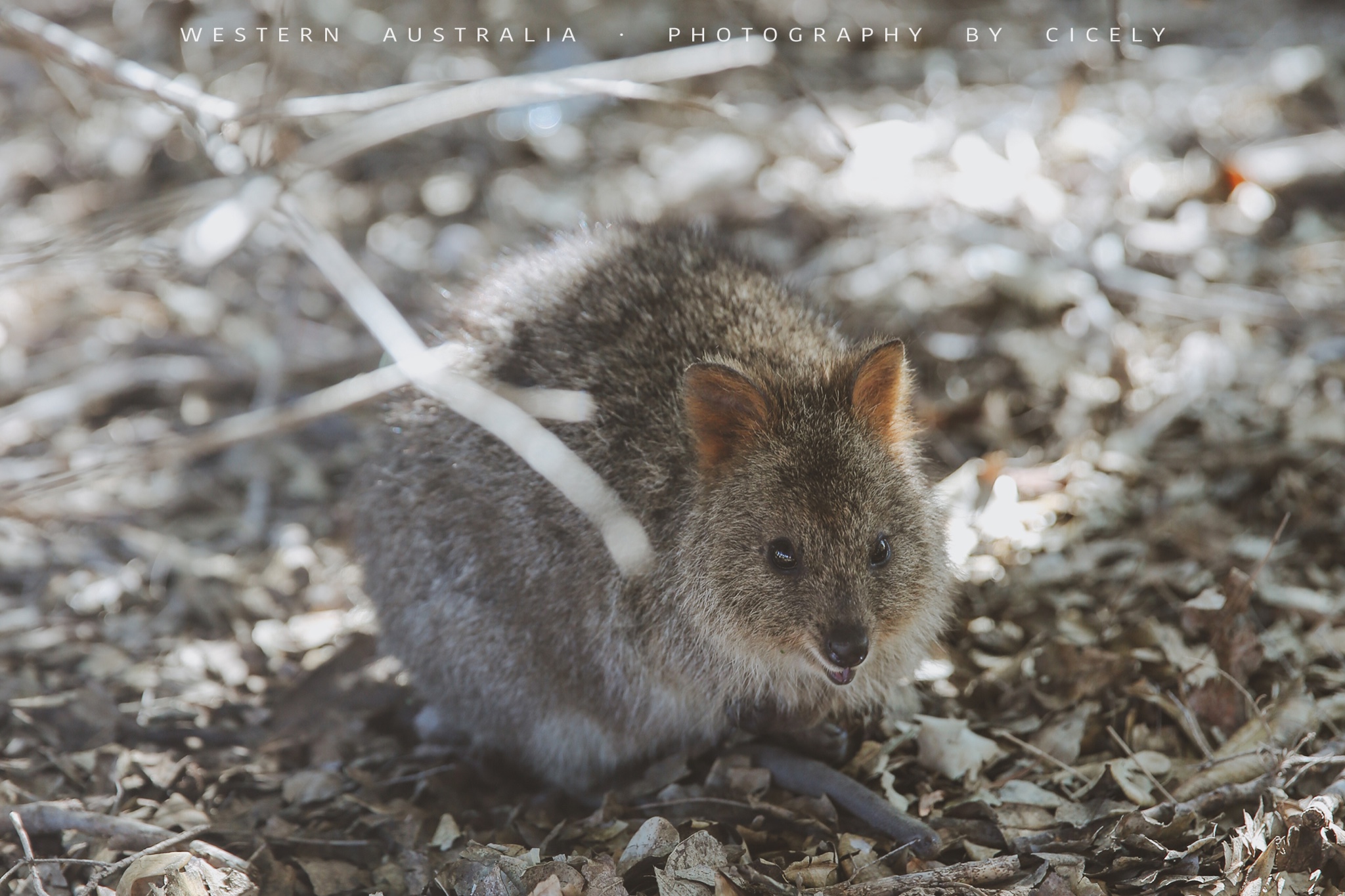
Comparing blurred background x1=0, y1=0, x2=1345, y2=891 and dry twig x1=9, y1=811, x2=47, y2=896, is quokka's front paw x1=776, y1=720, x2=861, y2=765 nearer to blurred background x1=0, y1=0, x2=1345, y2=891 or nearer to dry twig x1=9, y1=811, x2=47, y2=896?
blurred background x1=0, y1=0, x2=1345, y2=891

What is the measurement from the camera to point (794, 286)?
4.75 meters

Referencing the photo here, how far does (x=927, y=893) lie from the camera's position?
328cm

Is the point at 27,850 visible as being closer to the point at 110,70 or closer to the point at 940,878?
the point at 110,70

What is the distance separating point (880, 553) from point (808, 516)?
0.29 metres

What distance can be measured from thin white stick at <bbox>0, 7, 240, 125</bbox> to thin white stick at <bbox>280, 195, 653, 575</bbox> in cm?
43

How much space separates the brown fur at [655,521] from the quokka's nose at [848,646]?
4cm

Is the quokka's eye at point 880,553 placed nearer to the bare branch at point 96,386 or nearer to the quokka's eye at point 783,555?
the quokka's eye at point 783,555

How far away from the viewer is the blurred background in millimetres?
4578

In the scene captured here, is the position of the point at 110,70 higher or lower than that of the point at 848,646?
higher

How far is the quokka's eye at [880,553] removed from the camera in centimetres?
360

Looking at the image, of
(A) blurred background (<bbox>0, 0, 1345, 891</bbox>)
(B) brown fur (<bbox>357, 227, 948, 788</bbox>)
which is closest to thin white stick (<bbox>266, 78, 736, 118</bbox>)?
(A) blurred background (<bbox>0, 0, 1345, 891</bbox>)

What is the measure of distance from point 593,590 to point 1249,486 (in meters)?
3.00

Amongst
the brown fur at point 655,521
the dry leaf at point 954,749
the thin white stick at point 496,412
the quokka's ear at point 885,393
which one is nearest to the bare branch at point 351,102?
the thin white stick at point 496,412

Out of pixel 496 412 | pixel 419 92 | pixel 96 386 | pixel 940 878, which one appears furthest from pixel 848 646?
pixel 96 386
